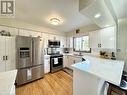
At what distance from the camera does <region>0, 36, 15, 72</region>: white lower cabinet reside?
111 inches

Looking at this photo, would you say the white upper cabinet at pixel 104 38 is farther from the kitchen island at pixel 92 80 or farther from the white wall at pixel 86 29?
the kitchen island at pixel 92 80

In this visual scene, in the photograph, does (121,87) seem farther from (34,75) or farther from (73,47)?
(73,47)

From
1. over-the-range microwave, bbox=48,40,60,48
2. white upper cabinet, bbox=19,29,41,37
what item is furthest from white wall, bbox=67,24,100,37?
white upper cabinet, bbox=19,29,41,37

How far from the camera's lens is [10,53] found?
117 inches

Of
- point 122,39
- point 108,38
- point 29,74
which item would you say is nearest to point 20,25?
point 29,74

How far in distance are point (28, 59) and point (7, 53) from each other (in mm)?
735

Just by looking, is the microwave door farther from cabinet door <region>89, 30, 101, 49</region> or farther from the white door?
cabinet door <region>89, 30, 101, 49</region>

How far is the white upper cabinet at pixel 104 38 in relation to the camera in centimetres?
319

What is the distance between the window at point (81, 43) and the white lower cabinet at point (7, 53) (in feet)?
11.8

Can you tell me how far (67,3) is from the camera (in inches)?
94.7

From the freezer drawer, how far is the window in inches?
104

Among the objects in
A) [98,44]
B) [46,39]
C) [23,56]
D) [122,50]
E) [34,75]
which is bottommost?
[34,75]

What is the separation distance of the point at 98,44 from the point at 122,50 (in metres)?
0.90

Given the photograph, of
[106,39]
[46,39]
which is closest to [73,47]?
[46,39]
